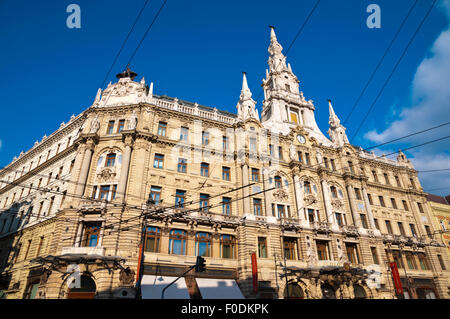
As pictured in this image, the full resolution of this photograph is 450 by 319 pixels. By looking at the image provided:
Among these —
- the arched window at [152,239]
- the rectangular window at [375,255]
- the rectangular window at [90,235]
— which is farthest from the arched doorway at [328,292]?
the rectangular window at [90,235]

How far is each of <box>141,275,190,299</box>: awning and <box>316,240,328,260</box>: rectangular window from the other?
1704 centimetres

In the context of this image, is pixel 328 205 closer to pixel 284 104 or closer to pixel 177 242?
pixel 284 104

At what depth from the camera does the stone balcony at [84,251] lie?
2405 cm

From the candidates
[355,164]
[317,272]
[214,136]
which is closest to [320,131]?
[355,164]

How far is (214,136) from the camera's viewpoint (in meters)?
35.5

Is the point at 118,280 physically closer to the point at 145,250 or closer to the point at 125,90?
the point at 145,250

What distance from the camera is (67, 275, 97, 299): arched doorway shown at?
23312 mm

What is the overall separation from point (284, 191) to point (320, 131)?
15259 millimetres

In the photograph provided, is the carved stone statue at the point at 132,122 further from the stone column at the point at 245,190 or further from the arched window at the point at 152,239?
the stone column at the point at 245,190

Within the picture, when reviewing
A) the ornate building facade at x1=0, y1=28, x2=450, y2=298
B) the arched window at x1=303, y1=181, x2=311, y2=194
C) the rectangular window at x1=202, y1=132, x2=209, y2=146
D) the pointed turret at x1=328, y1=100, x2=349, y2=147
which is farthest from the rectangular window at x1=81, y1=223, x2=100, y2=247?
the pointed turret at x1=328, y1=100, x2=349, y2=147

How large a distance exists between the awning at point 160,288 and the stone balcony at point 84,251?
4.39 m

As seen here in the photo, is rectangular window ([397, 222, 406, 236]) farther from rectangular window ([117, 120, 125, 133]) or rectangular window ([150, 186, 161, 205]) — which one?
rectangular window ([117, 120, 125, 133])
